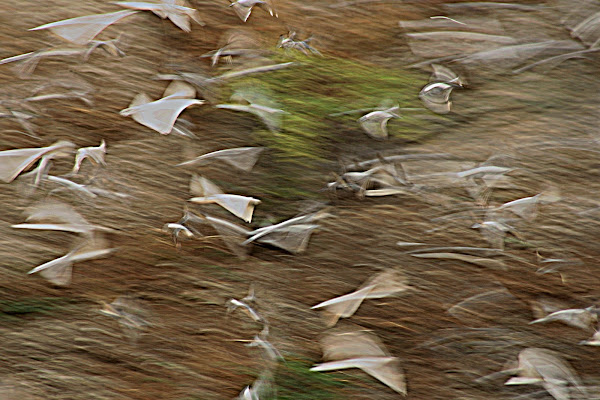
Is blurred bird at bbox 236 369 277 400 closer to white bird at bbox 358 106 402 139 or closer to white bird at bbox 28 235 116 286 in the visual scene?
white bird at bbox 28 235 116 286

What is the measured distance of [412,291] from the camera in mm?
808

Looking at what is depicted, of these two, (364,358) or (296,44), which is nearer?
(364,358)

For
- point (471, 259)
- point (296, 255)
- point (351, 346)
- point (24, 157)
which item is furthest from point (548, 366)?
point (24, 157)

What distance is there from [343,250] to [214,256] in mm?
203

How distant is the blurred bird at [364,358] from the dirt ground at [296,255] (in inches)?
0.6

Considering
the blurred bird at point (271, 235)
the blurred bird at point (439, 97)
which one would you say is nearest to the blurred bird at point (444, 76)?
the blurred bird at point (439, 97)

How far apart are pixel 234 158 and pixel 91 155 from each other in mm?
230

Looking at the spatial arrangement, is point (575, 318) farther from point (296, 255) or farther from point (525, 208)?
point (296, 255)

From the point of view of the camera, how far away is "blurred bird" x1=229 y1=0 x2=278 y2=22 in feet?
2.94

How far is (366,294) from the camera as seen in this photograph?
0.80 meters

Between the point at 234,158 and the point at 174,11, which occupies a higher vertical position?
the point at 174,11

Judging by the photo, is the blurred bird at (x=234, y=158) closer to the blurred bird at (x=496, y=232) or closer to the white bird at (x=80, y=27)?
the white bird at (x=80, y=27)

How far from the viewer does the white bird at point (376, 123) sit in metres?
0.85

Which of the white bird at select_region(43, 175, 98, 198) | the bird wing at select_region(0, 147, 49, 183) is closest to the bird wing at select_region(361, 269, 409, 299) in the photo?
the white bird at select_region(43, 175, 98, 198)
